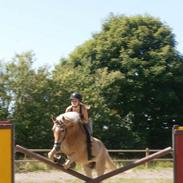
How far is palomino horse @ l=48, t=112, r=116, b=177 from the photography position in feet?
31.1

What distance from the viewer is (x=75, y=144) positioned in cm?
1009

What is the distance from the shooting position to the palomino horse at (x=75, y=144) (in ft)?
31.1

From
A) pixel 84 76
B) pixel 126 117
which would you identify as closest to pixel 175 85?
pixel 126 117

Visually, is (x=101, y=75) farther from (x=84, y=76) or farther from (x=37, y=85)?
(x=37, y=85)

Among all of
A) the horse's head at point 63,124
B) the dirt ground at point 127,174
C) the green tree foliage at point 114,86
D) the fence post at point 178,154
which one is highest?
the green tree foliage at point 114,86

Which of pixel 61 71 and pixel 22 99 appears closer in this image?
pixel 22 99

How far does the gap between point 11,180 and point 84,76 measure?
2577 cm

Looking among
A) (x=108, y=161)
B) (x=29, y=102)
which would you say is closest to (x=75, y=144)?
(x=108, y=161)

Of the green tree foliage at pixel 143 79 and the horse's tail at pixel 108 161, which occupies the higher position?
the green tree foliage at pixel 143 79

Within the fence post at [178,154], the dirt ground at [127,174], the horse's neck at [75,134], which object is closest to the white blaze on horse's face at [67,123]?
the horse's neck at [75,134]

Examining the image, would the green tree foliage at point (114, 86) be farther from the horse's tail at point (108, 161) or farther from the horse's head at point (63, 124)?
the horse's head at point (63, 124)

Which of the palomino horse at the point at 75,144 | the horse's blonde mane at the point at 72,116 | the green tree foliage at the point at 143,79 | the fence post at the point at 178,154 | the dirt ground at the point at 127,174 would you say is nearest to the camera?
the fence post at the point at 178,154

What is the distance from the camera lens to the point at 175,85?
36031 millimetres

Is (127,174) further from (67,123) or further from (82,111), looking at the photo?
(67,123)
